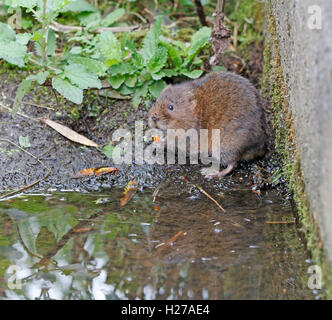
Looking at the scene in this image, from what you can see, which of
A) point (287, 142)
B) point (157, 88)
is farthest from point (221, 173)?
point (157, 88)

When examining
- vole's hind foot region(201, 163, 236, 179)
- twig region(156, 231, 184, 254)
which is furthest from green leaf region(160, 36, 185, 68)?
twig region(156, 231, 184, 254)

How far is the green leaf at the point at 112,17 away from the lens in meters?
5.61

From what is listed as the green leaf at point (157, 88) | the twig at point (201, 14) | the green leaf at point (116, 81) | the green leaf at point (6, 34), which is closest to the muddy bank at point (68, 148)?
the green leaf at point (157, 88)

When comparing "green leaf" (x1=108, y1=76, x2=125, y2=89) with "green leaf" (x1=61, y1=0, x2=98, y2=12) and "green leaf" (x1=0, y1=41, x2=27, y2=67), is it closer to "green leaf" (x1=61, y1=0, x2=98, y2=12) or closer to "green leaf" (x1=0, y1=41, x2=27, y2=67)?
"green leaf" (x1=0, y1=41, x2=27, y2=67)

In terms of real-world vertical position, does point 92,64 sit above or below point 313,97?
above

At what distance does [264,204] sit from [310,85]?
128 cm

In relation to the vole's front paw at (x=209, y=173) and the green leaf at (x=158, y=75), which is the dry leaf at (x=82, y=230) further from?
the green leaf at (x=158, y=75)

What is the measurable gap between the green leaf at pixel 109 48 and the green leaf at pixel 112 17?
624mm

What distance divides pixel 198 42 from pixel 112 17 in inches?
45.1

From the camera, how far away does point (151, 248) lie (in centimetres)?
326

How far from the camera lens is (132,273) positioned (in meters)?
2.94

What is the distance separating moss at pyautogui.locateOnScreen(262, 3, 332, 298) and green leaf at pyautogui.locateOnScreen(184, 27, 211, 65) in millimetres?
→ 628

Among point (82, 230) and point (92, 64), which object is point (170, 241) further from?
→ point (92, 64)
